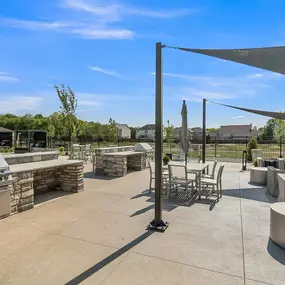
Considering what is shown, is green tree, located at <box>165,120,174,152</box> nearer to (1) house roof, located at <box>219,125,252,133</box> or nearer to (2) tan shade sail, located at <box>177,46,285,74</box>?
(2) tan shade sail, located at <box>177,46,285,74</box>

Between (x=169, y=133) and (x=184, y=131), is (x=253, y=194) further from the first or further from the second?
(x=169, y=133)

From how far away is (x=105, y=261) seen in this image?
230 cm

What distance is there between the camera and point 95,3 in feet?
14.7

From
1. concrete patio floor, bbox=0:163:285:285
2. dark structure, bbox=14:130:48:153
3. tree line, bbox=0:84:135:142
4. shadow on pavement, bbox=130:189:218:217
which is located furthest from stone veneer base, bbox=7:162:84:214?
tree line, bbox=0:84:135:142

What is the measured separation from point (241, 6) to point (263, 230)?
4459 millimetres

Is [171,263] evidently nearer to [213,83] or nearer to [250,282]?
[250,282]

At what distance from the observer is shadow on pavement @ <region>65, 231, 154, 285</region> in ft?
6.52

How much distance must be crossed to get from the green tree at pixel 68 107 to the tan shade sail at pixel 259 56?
43.3 feet

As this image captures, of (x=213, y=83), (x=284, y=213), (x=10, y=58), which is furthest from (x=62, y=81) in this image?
(x=284, y=213)

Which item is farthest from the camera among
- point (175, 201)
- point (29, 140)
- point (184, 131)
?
point (29, 140)

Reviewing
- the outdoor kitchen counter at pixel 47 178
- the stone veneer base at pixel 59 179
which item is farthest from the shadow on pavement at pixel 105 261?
the stone veneer base at pixel 59 179

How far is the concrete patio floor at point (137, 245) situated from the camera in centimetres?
206

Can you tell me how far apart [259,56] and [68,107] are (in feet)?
45.5

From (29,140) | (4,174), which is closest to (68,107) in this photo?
(29,140)
